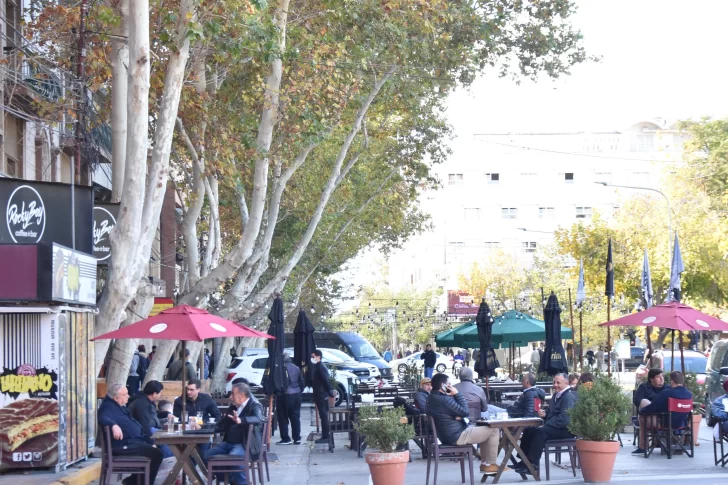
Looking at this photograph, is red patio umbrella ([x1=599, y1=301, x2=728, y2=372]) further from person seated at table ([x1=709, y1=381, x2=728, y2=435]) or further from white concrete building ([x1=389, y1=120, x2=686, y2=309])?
white concrete building ([x1=389, y1=120, x2=686, y2=309])

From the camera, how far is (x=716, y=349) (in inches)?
886

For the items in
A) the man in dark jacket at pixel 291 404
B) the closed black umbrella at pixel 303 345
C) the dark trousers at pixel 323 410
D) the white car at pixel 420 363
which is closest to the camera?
the dark trousers at pixel 323 410

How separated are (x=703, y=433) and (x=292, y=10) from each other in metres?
12.3

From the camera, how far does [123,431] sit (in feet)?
39.1

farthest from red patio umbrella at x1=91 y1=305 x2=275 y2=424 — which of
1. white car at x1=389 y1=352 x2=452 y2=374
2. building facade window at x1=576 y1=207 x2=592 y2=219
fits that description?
building facade window at x1=576 y1=207 x2=592 y2=219

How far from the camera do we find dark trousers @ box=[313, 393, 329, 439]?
731 inches

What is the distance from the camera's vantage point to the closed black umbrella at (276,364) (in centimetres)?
1827

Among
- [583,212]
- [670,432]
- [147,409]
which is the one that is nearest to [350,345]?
[670,432]

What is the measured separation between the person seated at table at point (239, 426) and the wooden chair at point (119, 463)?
730 millimetres

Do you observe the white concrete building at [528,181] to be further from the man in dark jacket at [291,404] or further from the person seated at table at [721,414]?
the person seated at table at [721,414]

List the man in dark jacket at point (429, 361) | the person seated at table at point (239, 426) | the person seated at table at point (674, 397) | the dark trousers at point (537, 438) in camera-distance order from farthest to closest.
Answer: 1. the man in dark jacket at point (429, 361)
2. the person seated at table at point (674, 397)
3. the dark trousers at point (537, 438)
4. the person seated at table at point (239, 426)

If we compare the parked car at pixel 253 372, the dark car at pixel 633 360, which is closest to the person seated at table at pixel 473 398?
the parked car at pixel 253 372

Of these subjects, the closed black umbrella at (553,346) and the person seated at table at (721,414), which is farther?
the closed black umbrella at (553,346)

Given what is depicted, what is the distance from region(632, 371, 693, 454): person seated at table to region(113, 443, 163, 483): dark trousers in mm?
7836
